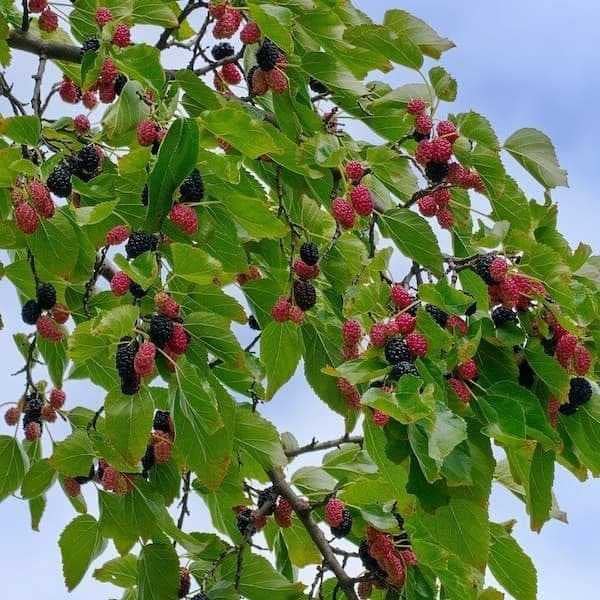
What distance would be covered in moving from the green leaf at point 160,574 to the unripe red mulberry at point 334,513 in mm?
386

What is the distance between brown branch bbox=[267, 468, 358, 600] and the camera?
8.30 feet

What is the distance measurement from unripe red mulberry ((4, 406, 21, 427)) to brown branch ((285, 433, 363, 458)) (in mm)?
765

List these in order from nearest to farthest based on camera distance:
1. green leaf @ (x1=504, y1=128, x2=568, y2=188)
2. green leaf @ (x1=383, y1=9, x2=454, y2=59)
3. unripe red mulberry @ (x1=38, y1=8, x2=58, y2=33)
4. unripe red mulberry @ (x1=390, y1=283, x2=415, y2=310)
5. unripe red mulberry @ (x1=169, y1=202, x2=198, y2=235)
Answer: unripe red mulberry @ (x1=390, y1=283, x2=415, y2=310), unripe red mulberry @ (x1=169, y1=202, x2=198, y2=235), green leaf @ (x1=504, y1=128, x2=568, y2=188), green leaf @ (x1=383, y1=9, x2=454, y2=59), unripe red mulberry @ (x1=38, y1=8, x2=58, y2=33)

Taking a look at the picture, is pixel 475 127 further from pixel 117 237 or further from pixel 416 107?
pixel 117 237

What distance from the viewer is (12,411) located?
10.3 ft

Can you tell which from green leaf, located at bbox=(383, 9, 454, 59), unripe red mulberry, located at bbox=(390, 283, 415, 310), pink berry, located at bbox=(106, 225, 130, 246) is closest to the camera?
unripe red mulberry, located at bbox=(390, 283, 415, 310)

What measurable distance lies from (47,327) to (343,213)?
3.13ft

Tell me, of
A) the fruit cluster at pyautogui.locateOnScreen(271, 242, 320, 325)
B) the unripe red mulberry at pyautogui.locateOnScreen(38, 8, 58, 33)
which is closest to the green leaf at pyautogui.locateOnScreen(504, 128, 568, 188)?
the fruit cluster at pyautogui.locateOnScreen(271, 242, 320, 325)

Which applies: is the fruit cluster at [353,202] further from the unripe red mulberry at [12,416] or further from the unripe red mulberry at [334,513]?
the unripe red mulberry at [12,416]

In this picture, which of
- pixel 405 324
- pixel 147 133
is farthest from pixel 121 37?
pixel 405 324

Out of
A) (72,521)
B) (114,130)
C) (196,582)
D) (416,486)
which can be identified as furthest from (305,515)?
(114,130)

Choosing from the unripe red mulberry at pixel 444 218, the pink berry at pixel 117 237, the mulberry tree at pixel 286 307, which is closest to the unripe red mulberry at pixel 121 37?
the mulberry tree at pixel 286 307

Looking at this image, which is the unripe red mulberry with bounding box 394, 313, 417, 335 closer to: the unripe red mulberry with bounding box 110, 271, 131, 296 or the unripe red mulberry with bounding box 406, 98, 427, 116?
the unripe red mulberry with bounding box 110, 271, 131, 296

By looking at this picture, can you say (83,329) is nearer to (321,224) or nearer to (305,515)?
(321,224)
